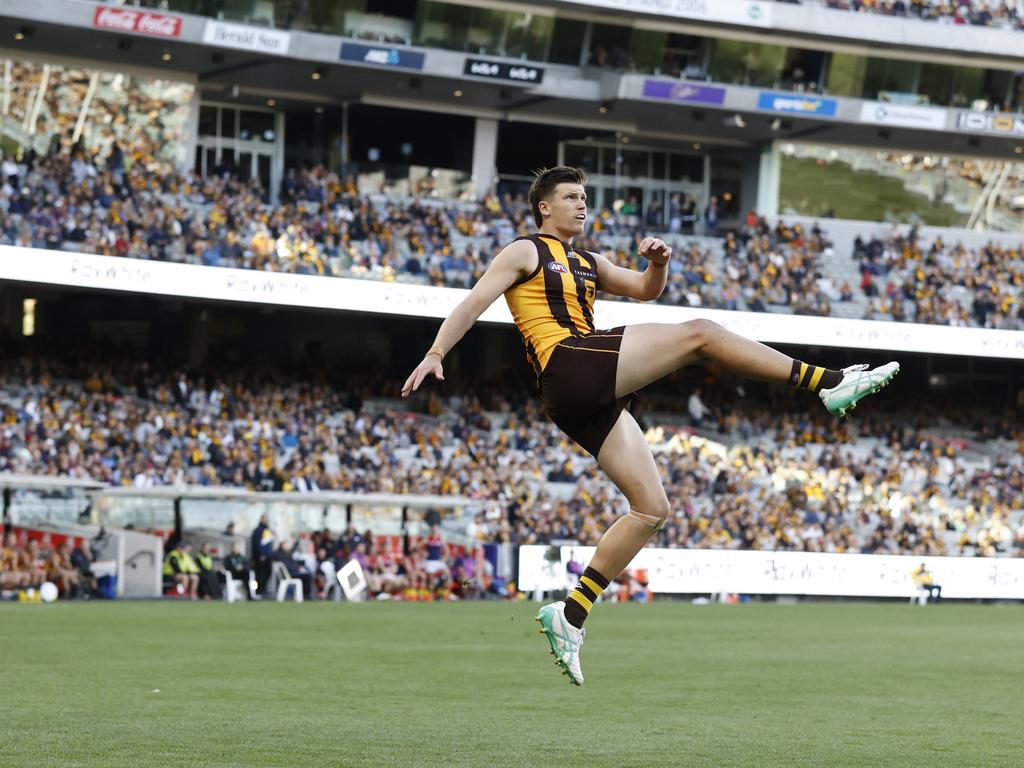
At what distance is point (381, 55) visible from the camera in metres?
42.8

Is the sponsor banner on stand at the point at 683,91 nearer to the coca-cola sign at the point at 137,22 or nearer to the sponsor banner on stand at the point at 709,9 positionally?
the sponsor banner on stand at the point at 709,9

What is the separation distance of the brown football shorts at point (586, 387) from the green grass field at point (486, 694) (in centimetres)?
190

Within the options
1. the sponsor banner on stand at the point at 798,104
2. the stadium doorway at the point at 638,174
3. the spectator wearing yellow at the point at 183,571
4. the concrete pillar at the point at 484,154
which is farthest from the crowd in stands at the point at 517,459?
the sponsor banner on stand at the point at 798,104

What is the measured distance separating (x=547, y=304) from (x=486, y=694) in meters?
5.63

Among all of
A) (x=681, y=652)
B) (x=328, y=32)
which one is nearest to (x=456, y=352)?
(x=328, y=32)

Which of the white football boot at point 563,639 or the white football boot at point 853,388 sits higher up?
the white football boot at point 853,388

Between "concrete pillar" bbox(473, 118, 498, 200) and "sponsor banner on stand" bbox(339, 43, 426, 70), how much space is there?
4919mm

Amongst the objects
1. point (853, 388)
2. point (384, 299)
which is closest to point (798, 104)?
point (384, 299)

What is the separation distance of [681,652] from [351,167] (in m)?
28.6

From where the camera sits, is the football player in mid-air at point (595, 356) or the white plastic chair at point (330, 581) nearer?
the football player in mid-air at point (595, 356)

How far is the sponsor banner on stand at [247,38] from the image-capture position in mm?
40500

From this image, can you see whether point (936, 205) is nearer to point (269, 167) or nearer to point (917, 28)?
point (917, 28)

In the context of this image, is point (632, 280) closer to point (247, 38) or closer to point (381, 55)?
point (247, 38)

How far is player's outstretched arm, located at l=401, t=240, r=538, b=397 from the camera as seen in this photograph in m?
7.83
